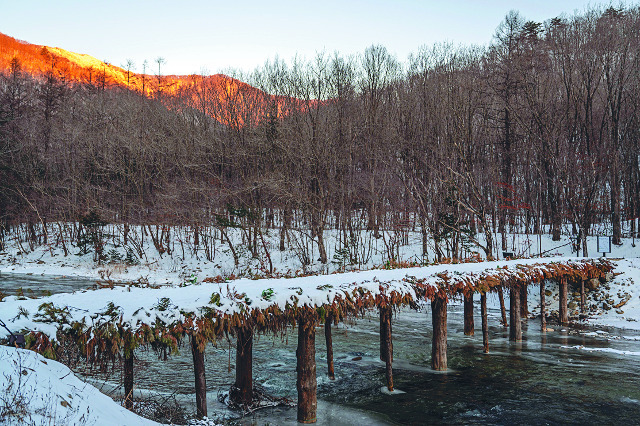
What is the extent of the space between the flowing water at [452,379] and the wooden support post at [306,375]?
379mm

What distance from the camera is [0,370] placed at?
17.9 ft

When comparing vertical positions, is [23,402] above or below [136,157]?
below

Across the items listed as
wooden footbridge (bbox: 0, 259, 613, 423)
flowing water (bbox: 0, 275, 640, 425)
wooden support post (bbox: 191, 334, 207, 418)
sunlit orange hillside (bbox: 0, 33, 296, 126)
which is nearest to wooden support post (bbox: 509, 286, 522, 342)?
flowing water (bbox: 0, 275, 640, 425)

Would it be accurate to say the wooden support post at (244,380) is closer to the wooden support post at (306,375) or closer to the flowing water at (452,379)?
the flowing water at (452,379)

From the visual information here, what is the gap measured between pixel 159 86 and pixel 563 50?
39.7 m

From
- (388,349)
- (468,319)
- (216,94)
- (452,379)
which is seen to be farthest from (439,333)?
(216,94)

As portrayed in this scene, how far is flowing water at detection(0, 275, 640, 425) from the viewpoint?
11125 mm

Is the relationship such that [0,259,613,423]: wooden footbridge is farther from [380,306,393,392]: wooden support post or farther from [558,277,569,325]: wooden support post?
[558,277,569,325]: wooden support post

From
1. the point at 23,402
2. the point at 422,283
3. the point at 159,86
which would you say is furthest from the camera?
the point at 159,86

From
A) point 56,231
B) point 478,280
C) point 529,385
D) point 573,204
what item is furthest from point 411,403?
point 56,231

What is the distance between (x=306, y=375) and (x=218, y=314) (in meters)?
2.86

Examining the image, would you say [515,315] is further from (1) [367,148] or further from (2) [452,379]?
(1) [367,148]

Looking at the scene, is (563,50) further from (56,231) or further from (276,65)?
(56,231)

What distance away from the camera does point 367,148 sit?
122ft
